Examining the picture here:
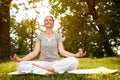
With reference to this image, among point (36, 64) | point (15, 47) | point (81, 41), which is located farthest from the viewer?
point (15, 47)

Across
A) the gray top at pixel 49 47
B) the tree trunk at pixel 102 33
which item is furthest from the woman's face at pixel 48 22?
the tree trunk at pixel 102 33

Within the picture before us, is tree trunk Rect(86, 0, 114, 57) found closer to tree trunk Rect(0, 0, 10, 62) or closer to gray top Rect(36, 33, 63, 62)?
tree trunk Rect(0, 0, 10, 62)

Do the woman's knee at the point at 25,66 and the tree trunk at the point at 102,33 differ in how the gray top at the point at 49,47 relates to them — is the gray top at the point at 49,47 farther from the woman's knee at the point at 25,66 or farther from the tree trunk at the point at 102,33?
the tree trunk at the point at 102,33

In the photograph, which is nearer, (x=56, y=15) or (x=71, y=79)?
(x=71, y=79)

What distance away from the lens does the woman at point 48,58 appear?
912 centimetres

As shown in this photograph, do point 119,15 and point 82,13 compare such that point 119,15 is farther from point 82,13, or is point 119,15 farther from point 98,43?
point 82,13

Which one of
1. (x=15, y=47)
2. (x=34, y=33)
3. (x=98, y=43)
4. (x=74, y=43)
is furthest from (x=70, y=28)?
(x=34, y=33)

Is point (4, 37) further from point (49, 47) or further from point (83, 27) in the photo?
point (49, 47)

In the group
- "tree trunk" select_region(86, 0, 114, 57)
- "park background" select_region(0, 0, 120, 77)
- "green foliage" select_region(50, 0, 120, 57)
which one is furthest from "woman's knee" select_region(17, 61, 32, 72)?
"tree trunk" select_region(86, 0, 114, 57)

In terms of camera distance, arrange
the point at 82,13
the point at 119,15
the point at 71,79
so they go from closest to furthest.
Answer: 1. the point at 71,79
2. the point at 119,15
3. the point at 82,13

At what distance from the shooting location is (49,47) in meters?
9.28

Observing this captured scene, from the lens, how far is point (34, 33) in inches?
1784

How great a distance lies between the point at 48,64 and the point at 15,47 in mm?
30911

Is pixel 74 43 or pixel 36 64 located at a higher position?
pixel 36 64
